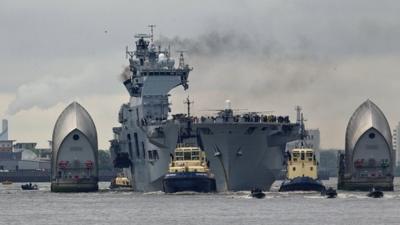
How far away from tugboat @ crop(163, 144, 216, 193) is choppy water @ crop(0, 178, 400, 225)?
1.31 metres

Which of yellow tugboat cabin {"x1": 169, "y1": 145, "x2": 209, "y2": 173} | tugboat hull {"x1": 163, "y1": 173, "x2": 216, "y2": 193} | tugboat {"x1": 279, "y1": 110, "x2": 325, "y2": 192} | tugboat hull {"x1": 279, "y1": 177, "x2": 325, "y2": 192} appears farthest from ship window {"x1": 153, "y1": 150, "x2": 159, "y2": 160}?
tugboat hull {"x1": 279, "y1": 177, "x2": 325, "y2": 192}

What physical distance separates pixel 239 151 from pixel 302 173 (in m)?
8.17

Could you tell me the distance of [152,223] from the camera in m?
129

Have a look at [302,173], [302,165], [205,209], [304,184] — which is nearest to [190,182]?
[304,184]

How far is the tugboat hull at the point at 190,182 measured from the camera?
176 metres

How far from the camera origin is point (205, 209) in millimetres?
146625

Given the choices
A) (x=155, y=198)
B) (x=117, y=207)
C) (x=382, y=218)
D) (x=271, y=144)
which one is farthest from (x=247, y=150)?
(x=382, y=218)

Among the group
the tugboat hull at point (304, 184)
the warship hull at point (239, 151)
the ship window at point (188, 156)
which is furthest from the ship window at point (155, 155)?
the tugboat hull at point (304, 184)

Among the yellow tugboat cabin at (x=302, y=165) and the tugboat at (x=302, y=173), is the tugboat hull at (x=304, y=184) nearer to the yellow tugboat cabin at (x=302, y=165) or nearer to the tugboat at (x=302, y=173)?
the tugboat at (x=302, y=173)

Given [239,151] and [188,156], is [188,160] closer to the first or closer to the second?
[188,156]

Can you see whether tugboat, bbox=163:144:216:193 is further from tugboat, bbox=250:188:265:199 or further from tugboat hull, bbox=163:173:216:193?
tugboat, bbox=250:188:265:199

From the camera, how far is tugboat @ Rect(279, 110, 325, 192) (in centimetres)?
18288

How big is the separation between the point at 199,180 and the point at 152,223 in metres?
47.6

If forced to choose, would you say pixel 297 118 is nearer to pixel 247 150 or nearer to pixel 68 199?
pixel 247 150
